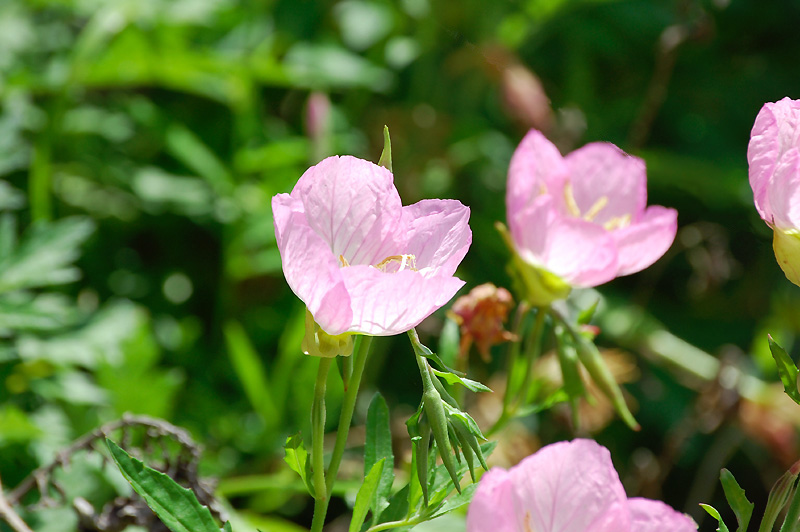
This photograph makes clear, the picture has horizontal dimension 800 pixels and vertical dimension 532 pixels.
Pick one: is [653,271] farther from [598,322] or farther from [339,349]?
[339,349]

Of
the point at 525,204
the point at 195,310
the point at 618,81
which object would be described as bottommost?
the point at 195,310

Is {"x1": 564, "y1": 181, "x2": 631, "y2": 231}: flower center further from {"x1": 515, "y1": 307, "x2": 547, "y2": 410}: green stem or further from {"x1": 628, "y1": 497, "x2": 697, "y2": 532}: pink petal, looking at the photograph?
{"x1": 628, "y1": 497, "x2": 697, "y2": 532}: pink petal

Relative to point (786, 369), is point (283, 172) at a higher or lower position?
lower

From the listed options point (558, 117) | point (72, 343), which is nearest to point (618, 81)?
point (558, 117)

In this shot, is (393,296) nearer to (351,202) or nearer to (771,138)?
(351,202)

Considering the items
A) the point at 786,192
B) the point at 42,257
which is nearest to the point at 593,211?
the point at 786,192

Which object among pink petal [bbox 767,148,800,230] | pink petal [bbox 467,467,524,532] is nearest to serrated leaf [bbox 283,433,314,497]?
pink petal [bbox 467,467,524,532]
